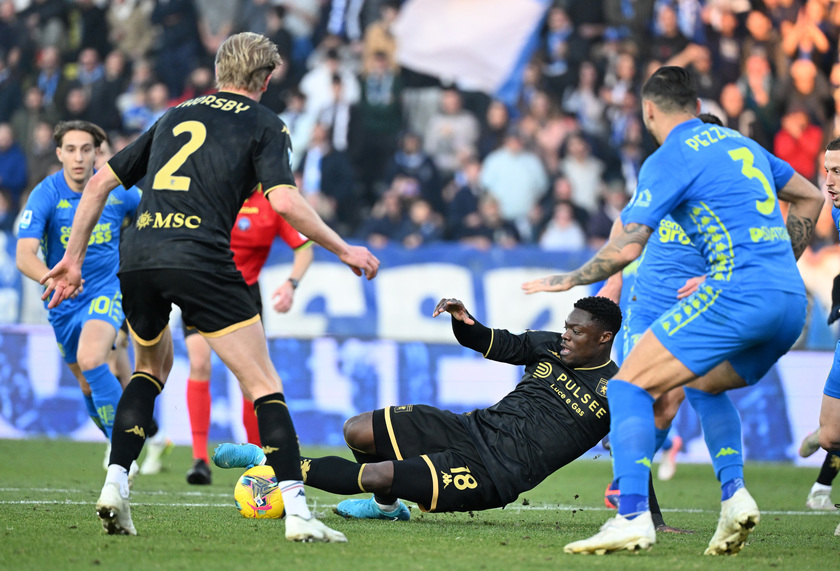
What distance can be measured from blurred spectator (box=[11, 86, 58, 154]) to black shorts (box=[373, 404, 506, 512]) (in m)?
11.6

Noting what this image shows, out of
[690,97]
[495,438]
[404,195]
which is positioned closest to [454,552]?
[495,438]

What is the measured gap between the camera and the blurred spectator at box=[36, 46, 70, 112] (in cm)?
1555

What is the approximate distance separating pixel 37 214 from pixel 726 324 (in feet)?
16.5

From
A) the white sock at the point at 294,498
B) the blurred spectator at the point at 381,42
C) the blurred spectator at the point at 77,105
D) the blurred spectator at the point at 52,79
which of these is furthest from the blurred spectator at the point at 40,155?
the white sock at the point at 294,498

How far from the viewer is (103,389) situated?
713cm

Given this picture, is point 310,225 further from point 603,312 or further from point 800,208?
point 800,208

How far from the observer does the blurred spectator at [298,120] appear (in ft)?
49.3

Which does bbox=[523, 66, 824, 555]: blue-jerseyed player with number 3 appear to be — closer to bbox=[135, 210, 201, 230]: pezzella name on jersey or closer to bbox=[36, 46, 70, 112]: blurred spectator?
bbox=[135, 210, 201, 230]: pezzella name on jersey

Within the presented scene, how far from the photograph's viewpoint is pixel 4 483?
7.58 metres

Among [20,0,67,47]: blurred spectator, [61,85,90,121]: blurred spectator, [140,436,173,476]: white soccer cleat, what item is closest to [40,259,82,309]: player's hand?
[140,436,173,476]: white soccer cleat

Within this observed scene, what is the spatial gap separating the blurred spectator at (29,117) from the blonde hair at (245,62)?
1156cm

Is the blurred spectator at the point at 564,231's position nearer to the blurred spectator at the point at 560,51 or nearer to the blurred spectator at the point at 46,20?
the blurred spectator at the point at 560,51

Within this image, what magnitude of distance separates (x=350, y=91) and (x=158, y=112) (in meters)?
2.98

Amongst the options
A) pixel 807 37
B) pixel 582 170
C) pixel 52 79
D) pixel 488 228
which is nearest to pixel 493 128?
pixel 582 170
